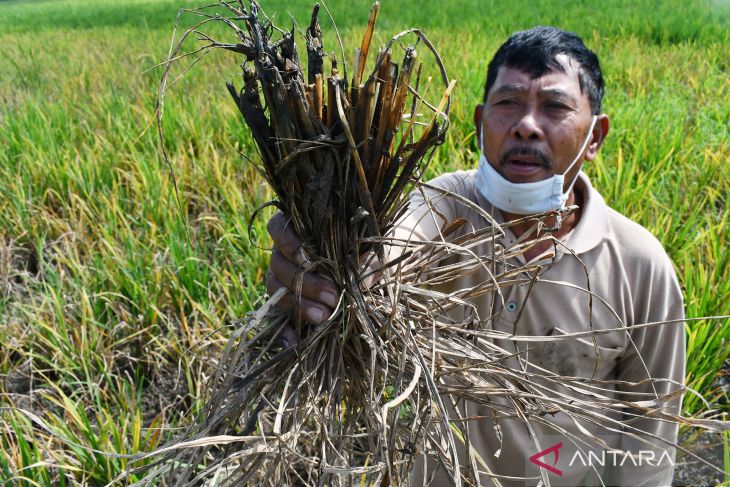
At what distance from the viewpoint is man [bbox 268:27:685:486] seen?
1.41m

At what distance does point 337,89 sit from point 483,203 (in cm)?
78

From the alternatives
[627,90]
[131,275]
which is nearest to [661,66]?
[627,90]

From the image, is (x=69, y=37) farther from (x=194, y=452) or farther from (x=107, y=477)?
(x=194, y=452)

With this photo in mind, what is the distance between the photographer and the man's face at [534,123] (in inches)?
54.9

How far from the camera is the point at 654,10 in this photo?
9.09 metres

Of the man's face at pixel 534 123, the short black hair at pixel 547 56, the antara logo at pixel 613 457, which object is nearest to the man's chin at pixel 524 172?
the man's face at pixel 534 123

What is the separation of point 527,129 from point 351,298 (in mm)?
683

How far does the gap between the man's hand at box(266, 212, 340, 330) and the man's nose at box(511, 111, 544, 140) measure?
66cm

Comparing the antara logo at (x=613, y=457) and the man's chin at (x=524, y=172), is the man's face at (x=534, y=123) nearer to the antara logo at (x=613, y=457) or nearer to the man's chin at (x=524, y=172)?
the man's chin at (x=524, y=172)

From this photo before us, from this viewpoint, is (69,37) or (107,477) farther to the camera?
(69,37)

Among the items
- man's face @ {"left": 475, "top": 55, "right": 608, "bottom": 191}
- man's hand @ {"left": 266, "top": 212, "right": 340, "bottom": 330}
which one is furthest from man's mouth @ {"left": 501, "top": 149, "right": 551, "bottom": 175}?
man's hand @ {"left": 266, "top": 212, "right": 340, "bottom": 330}

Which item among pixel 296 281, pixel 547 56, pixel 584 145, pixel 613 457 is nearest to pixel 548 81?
pixel 547 56

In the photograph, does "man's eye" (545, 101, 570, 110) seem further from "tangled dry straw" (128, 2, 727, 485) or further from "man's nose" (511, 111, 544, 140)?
"tangled dry straw" (128, 2, 727, 485)

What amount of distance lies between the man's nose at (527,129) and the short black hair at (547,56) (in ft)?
0.36
